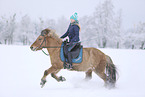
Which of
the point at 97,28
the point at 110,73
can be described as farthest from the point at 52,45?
the point at 97,28

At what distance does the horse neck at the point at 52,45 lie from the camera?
227 inches

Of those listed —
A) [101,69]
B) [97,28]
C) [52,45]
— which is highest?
[97,28]

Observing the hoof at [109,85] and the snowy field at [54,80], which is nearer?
the snowy field at [54,80]

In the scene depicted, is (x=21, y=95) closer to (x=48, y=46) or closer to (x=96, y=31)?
(x=48, y=46)

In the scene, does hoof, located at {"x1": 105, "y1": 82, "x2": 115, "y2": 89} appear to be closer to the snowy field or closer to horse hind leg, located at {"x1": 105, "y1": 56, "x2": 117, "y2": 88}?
horse hind leg, located at {"x1": 105, "y1": 56, "x2": 117, "y2": 88}

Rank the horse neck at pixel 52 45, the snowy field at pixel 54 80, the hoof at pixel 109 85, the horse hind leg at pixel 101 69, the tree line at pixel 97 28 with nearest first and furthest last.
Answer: the snowy field at pixel 54 80 → the horse neck at pixel 52 45 → the hoof at pixel 109 85 → the horse hind leg at pixel 101 69 → the tree line at pixel 97 28

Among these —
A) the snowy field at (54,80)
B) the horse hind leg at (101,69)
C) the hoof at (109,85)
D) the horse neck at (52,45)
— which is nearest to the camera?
the snowy field at (54,80)

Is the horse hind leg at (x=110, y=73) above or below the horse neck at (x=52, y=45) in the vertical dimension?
below

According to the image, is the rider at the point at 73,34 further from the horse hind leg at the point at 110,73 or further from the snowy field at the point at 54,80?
the horse hind leg at the point at 110,73

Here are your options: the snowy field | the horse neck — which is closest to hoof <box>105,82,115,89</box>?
the snowy field

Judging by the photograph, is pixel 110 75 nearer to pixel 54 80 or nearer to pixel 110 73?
pixel 110 73

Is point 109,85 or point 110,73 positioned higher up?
point 110,73

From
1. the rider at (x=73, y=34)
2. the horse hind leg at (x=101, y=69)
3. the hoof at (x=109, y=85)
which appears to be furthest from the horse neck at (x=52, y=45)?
the hoof at (x=109, y=85)

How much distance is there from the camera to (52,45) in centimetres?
584
